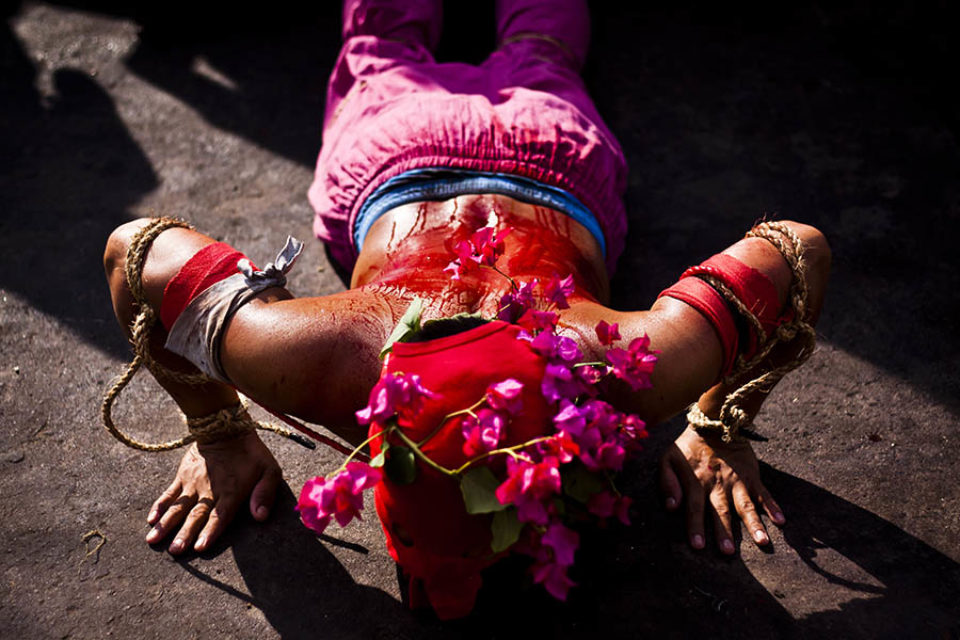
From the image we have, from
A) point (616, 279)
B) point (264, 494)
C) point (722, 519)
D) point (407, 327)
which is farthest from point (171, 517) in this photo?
point (616, 279)

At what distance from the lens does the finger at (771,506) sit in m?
2.23

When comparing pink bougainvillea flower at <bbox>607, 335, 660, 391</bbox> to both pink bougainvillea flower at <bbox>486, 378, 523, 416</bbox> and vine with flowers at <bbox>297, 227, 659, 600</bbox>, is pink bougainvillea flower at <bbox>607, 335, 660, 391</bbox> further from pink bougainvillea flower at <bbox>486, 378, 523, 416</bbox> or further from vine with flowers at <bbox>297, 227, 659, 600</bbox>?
pink bougainvillea flower at <bbox>486, 378, 523, 416</bbox>

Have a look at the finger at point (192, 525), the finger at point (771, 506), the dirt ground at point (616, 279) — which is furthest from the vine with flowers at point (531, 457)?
the finger at point (192, 525)

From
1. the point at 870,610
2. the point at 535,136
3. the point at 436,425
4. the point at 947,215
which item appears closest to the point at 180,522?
the point at 436,425

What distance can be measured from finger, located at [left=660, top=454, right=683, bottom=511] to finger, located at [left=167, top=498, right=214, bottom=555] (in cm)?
126

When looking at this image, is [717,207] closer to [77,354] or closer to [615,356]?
[615,356]

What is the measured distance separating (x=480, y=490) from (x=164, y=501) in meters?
1.27

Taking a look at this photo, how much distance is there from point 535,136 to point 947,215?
5.59 ft

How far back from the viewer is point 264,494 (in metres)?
2.29

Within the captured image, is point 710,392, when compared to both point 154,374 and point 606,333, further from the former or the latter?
point 154,374

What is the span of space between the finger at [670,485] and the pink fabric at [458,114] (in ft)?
2.31

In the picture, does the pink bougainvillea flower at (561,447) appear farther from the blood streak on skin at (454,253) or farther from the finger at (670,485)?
the finger at (670,485)

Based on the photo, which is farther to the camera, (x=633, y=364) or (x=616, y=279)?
(x=616, y=279)

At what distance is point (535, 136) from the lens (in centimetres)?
239
